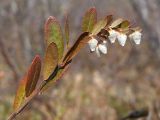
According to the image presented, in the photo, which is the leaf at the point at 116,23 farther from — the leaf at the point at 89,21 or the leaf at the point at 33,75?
the leaf at the point at 33,75

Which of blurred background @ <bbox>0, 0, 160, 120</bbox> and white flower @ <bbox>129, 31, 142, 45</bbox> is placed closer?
white flower @ <bbox>129, 31, 142, 45</bbox>

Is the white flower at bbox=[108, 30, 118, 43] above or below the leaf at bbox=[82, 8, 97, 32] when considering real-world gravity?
below

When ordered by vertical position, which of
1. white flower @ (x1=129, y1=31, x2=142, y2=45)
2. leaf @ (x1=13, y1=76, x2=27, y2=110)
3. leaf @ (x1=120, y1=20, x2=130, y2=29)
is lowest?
leaf @ (x1=13, y1=76, x2=27, y2=110)

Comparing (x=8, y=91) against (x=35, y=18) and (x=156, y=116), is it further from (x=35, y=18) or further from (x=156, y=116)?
(x=35, y=18)

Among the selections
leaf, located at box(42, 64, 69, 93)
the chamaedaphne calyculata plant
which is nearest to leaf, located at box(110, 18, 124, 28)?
the chamaedaphne calyculata plant

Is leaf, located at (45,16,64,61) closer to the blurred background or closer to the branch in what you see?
the branch

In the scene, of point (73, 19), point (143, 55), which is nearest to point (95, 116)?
point (73, 19)
